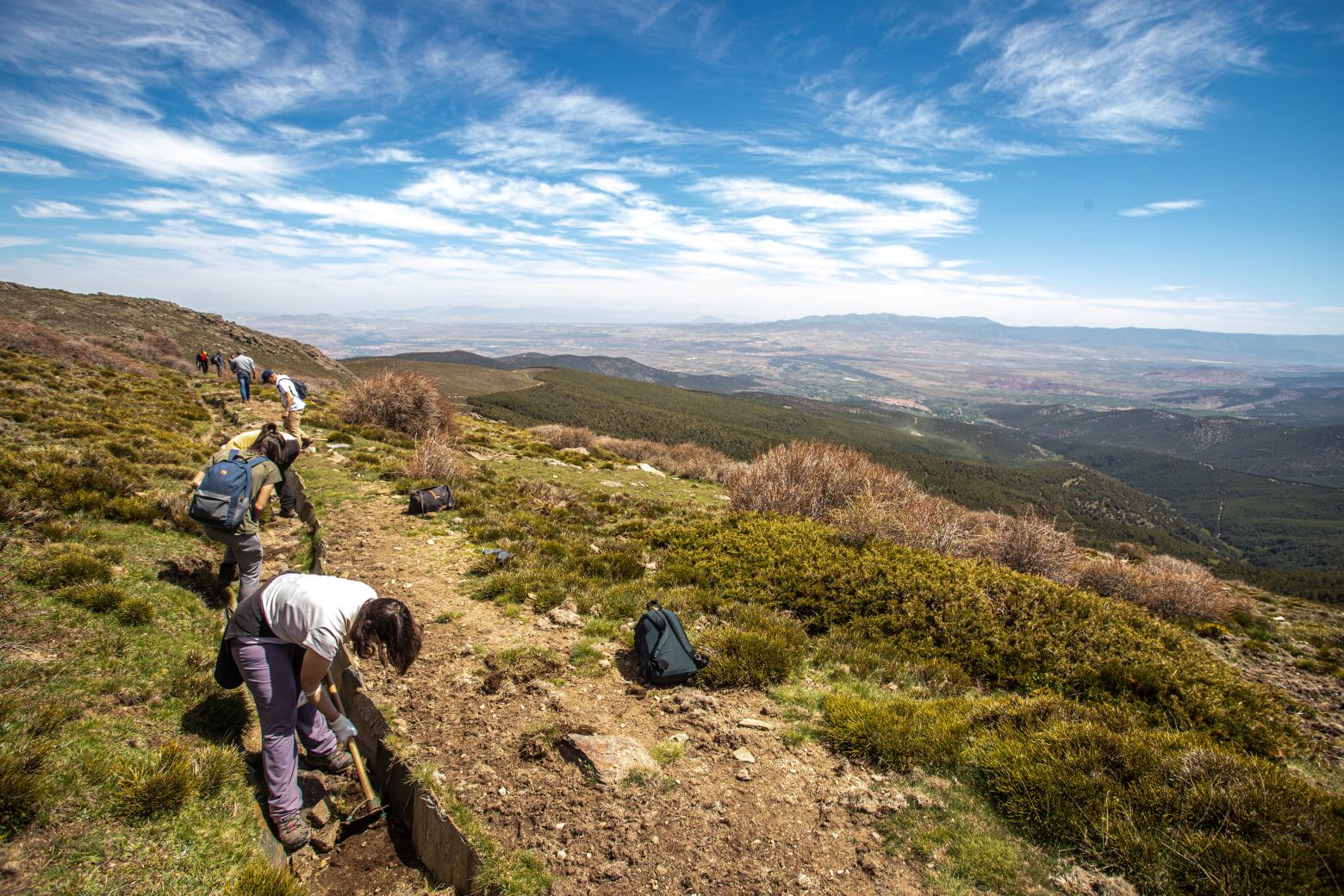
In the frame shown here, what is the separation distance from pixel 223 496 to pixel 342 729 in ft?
8.34

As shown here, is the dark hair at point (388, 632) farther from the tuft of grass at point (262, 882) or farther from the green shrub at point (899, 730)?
the green shrub at point (899, 730)

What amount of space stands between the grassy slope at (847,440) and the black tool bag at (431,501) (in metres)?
45.1

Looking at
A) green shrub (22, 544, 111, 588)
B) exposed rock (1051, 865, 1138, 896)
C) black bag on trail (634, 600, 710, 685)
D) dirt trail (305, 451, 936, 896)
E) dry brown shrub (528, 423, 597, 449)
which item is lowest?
dry brown shrub (528, 423, 597, 449)

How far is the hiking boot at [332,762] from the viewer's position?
4622 millimetres

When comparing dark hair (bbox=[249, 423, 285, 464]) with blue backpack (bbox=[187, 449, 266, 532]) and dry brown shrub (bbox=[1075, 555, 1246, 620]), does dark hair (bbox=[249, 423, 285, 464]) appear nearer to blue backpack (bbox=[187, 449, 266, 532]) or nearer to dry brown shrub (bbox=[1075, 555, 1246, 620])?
blue backpack (bbox=[187, 449, 266, 532])

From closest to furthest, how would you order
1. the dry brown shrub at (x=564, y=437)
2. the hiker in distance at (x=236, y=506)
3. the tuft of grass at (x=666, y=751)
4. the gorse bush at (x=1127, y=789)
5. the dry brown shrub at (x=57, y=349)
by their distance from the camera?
the gorse bush at (x=1127, y=789)
the tuft of grass at (x=666, y=751)
the hiker in distance at (x=236, y=506)
the dry brown shrub at (x=57, y=349)
the dry brown shrub at (x=564, y=437)

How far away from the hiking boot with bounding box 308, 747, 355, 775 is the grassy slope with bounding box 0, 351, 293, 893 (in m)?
0.69

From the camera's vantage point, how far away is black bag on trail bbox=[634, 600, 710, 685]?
557cm

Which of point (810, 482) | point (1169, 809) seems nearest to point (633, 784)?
point (1169, 809)

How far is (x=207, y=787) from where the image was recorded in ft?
11.7

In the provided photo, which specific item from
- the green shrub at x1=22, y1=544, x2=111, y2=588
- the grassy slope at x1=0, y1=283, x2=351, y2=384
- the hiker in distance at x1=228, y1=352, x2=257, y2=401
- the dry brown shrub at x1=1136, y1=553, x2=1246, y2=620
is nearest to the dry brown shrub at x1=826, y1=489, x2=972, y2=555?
the dry brown shrub at x1=1136, y1=553, x2=1246, y2=620

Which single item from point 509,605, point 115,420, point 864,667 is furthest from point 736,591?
point 115,420

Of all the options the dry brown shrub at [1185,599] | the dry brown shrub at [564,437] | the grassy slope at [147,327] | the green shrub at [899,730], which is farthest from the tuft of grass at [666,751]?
the grassy slope at [147,327]

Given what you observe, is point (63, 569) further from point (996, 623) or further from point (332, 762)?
point (996, 623)
